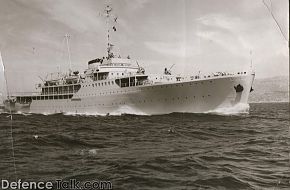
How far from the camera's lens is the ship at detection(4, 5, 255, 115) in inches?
1049

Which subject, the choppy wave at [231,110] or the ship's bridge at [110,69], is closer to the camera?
the choppy wave at [231,110]

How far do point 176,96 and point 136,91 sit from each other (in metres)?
4.25

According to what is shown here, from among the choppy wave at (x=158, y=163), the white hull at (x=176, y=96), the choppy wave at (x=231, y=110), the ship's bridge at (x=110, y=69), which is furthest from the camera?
the ship's bridge at (x=110, y=69)

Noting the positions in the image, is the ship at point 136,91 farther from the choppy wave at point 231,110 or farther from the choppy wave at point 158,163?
the choppy wave at point 158,163

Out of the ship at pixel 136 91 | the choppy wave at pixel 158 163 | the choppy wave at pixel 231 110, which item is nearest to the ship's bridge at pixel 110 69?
the ship at pixel 136 91

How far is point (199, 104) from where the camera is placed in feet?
88.6

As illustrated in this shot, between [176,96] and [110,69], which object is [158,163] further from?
[110,69]

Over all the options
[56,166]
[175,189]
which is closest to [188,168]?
[175,189]

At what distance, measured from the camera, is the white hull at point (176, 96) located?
2647cm

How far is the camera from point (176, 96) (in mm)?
27312

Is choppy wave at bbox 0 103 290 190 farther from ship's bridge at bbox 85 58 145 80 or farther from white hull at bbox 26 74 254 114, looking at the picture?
ship's bridge at bbox 85 58 145 80

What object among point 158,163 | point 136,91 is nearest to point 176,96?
point 136,91

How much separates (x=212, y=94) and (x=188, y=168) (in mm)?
20224

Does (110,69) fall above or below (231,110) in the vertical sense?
above
